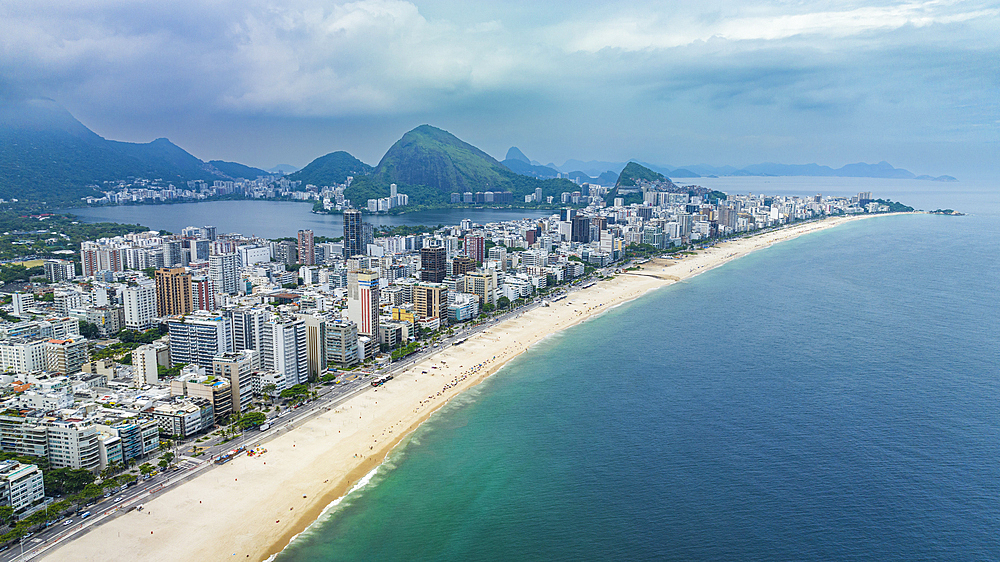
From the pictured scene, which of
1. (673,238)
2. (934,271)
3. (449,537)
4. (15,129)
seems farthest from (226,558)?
(15,129)

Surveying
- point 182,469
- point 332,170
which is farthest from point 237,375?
point 332,170

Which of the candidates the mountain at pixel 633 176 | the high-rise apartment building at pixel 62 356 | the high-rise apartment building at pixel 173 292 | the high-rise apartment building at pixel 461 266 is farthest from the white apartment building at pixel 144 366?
the mountain at pixel 633 176

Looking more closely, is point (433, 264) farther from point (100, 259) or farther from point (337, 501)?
point (100, 259)

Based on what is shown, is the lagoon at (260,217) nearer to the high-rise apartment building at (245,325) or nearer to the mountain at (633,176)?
the mountain at (633,176)

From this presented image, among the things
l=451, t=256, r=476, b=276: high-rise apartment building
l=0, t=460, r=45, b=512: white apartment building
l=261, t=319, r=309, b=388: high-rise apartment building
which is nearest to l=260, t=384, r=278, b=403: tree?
l=261, t=319, r=309, b=388: high-rise apartment building

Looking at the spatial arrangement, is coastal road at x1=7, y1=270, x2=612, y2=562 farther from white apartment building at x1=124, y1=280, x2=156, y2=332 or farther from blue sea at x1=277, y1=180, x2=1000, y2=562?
white apartment building at x1=124, y1=280, x2=156, y2=332
